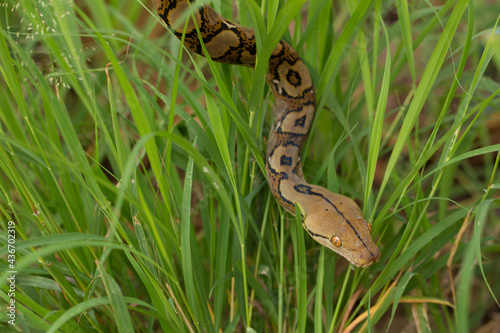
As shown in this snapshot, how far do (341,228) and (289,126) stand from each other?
2.85 ft

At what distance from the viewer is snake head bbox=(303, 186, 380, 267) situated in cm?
224

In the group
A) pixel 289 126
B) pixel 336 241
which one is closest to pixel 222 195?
pixel 336 241

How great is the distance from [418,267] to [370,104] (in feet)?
3.53

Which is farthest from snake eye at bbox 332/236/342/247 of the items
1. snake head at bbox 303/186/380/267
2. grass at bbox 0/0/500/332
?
grass at bbox 0/0/500/332

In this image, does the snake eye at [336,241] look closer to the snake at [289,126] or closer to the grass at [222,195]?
the snake at [289,126]

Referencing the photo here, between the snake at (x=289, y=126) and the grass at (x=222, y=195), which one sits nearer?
the grass at (x=222, y=195)

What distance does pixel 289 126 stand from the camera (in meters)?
2.85

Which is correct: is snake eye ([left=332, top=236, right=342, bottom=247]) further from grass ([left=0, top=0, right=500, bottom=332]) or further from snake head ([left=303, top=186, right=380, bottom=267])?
grass ([left=0, top=0, right=500, bottom=332])

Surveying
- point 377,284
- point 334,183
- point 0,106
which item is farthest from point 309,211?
point 0,106

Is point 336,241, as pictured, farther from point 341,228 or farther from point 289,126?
point 289,126

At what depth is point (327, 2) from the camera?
2.53 metres

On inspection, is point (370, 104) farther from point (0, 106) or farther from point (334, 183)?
point (0, 106)

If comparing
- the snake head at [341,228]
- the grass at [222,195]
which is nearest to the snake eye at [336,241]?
the snake head at [341,228]

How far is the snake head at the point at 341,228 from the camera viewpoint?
2238 millimetres
